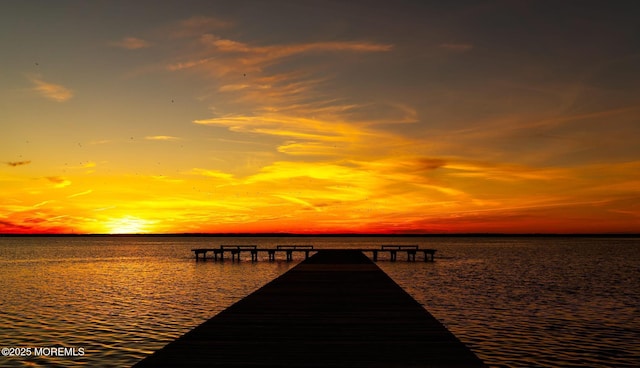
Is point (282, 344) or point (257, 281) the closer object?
point (282, 344)

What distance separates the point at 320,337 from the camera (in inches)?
541

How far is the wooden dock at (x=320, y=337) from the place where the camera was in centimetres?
1135

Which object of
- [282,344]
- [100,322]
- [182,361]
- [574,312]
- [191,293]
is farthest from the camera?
[191,293]

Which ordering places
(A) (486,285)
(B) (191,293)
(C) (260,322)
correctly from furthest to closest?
(A) (486,285) → (B) (191,293) → (C) (260,322)

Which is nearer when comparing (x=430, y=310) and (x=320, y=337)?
(x=320, y=337)

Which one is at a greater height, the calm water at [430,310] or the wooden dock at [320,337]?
the wooden dock at [320,337]

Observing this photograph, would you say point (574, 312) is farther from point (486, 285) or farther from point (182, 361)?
point (182, 361)

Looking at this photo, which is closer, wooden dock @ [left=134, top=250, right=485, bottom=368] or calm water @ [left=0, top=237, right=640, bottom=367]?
wooden dock @ [left=134, top=250, right=485, bottom=368]

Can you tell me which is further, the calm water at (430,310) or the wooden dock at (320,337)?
the calm water at (430,310)

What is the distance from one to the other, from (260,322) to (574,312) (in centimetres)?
1570

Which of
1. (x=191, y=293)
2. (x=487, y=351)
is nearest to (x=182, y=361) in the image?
(x=487, y=351)

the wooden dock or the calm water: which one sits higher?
the wooden dock

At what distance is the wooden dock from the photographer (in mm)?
11352

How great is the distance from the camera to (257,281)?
4169 centimetres
